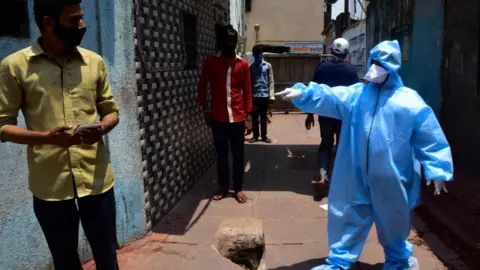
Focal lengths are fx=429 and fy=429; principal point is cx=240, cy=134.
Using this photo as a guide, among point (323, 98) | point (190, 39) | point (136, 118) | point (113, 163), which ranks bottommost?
point (113, 163)

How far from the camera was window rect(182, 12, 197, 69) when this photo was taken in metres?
4.99

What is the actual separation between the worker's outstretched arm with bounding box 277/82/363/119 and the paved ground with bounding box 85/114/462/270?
4.07 ft

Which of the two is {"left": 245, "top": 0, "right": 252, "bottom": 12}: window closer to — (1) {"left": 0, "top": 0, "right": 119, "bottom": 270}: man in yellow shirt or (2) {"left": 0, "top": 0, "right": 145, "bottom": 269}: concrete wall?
(2) {"left": 0, "top": 0, "right": 145, "bottom": 269}: concrete wall

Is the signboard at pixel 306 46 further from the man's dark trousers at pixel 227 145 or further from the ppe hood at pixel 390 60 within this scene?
the ppe hood at pixel 390 60

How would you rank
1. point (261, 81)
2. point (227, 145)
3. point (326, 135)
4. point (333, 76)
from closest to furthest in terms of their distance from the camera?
1. point (227, 145)
2. point (333, 76)
3. point (326, 135)
4. point (261, 81)

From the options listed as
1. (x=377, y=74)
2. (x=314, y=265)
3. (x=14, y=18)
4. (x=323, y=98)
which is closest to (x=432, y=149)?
(x=377, y=74)

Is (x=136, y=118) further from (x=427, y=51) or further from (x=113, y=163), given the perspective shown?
(x=427, y=51)

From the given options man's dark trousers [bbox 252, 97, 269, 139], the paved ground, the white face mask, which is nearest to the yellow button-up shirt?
the paved ground

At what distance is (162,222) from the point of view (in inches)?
163

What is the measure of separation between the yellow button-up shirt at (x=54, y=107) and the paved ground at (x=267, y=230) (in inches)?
54.3

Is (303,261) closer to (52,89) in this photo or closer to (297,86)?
(297,86)

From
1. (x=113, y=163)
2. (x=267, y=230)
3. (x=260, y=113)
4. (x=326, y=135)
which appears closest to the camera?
(x=113, y=163)

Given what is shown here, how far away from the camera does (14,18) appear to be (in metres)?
2.70

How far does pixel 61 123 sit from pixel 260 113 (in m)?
6.16
